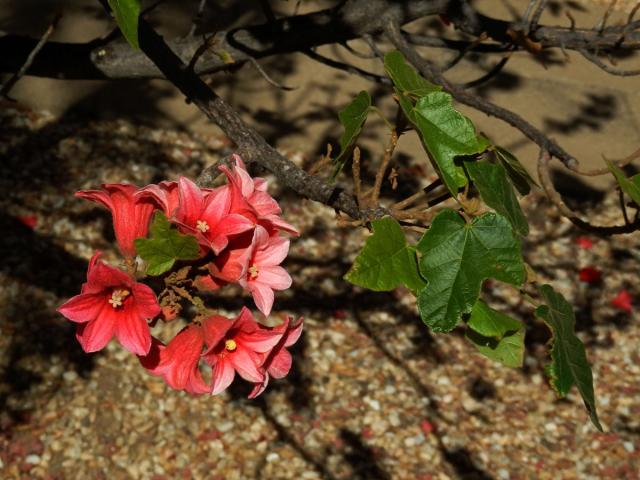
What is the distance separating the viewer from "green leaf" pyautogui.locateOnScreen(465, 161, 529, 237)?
1.29 m

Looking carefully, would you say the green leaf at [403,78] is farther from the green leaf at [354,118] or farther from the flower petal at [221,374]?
the flower petal at [221,374]

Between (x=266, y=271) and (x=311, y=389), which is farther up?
(x=266, y=271)

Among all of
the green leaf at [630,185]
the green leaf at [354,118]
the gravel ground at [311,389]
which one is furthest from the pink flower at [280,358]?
the gravel ground at [311,389]

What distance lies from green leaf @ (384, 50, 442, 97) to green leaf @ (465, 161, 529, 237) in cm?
16

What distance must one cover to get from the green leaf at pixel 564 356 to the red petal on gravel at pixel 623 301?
333 cm

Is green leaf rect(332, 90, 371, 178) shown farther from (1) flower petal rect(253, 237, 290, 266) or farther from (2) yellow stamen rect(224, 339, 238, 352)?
(2) yellow stamen rect(224, 339, 238, 352)

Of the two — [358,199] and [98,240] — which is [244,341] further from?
[98,240]

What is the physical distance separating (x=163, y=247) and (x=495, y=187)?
51 cm

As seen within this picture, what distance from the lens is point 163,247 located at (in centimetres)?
116

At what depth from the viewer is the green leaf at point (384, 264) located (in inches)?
49.3

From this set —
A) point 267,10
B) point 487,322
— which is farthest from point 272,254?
point 267,10

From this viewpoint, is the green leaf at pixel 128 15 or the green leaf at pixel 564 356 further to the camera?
the green leaf at pixel 564 356

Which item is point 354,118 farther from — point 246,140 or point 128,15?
point 128,15

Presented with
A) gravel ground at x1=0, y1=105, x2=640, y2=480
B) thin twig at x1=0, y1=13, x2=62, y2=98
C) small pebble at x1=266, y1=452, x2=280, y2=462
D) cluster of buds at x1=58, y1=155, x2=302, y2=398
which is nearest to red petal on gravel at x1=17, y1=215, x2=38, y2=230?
gravel ground at x1=0, y1=105, x2=640, y2=480
